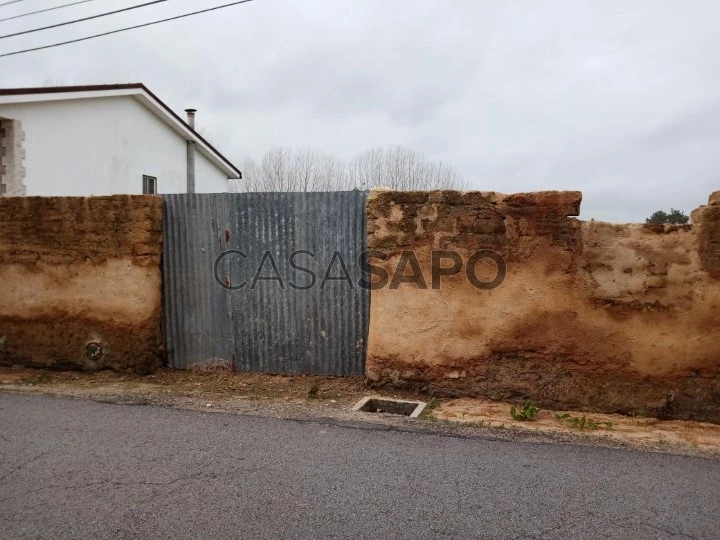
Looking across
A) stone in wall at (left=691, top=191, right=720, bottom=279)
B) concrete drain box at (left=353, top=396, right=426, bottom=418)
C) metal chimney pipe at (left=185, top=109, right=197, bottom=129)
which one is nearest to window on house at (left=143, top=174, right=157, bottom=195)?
metal chimney pipe at (left=185, top=109, right=197, bottom=129)

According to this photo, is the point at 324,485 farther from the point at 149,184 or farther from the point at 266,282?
Result: the point at 149,184

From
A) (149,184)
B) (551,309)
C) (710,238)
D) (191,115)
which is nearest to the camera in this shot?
(710,238)

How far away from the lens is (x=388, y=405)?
217 inches

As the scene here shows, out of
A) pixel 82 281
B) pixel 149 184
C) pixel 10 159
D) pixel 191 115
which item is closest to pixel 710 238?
pixel 82 281

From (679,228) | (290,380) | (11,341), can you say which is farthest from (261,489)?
(11,341)

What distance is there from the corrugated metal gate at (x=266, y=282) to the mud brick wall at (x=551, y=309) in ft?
1.67

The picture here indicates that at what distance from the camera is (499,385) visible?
550 centimetres

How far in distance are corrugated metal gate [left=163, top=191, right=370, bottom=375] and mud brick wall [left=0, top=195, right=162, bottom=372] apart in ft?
0.89

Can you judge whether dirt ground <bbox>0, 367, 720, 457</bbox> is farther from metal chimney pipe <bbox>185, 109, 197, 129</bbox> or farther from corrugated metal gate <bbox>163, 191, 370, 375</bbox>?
metal chimney pipe <bbox>185, 109, 197, 129</bbox>

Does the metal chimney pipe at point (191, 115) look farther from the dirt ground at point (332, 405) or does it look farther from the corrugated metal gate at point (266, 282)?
the dirt ground at point (332, 405)

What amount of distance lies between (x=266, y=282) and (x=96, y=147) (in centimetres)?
985

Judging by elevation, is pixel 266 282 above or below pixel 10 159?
below

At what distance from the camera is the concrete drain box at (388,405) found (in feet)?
17.8

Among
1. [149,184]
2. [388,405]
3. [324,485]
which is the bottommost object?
[388,405]
